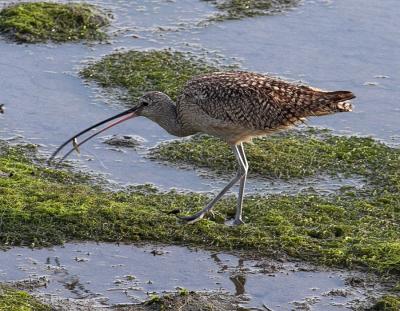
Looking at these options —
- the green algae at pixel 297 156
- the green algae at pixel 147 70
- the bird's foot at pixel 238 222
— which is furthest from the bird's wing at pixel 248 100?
the green algae at pixel 147 70

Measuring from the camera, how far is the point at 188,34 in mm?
12883

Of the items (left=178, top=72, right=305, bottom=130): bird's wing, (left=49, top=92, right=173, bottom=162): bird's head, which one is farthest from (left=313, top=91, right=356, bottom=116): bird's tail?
(left=49, top=92, right=173, bottom=162): bird's head

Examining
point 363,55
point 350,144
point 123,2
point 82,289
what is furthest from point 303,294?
point 123,2

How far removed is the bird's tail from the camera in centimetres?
872

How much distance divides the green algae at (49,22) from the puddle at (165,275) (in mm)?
4675

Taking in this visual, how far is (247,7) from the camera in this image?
13.7m

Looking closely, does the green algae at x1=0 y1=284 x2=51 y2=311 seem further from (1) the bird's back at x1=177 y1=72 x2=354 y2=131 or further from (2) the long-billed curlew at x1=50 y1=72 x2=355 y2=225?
(1) the bird's back at x1=177 y1=72 x2=354 y2=131

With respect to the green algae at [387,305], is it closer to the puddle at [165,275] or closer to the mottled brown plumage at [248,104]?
the puddle at [165,275]

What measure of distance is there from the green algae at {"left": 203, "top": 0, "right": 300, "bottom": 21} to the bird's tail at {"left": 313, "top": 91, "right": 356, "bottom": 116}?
479cm

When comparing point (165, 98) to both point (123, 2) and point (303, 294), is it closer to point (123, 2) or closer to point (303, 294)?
point (303, 294)

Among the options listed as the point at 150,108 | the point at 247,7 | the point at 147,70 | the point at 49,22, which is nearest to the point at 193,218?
the point at 150,108

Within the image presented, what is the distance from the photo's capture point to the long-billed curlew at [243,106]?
865cm

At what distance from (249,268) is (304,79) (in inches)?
164

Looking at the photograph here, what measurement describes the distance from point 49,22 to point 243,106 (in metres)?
4.51
